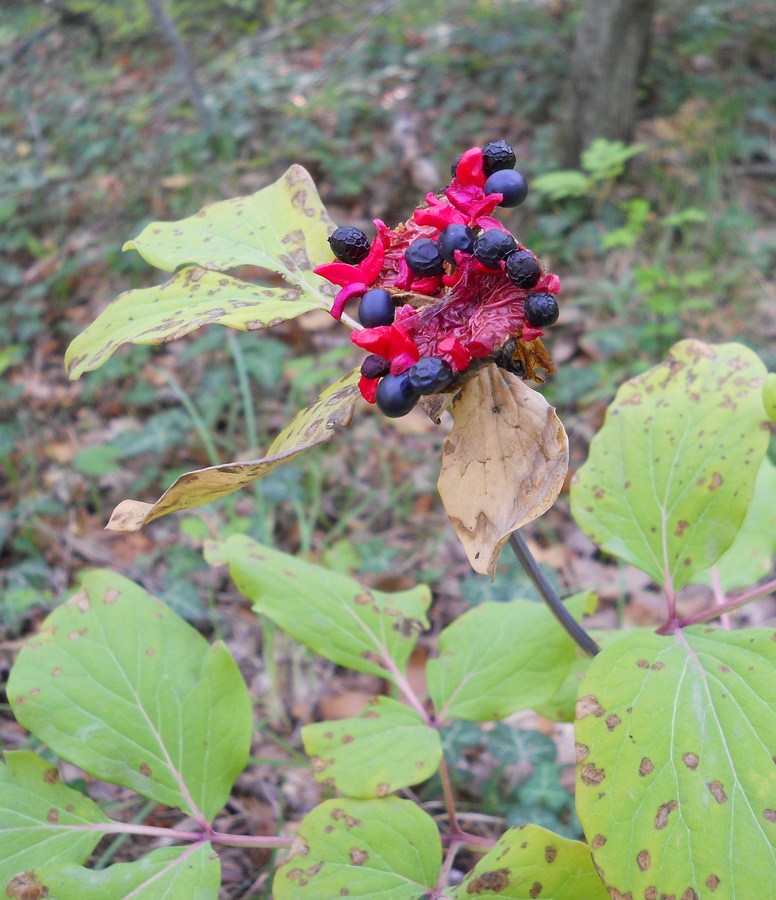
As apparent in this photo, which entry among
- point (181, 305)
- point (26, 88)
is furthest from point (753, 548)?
point (26, 88)

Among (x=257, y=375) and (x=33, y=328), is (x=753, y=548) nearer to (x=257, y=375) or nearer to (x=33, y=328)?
(x=257, y=375)

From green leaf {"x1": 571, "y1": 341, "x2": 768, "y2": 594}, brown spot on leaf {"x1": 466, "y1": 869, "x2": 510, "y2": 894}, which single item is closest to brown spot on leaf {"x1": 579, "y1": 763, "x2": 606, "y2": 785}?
brown spot on leaf {"x1": 466, "y1": 869, "x2": 510, "y2": 894}

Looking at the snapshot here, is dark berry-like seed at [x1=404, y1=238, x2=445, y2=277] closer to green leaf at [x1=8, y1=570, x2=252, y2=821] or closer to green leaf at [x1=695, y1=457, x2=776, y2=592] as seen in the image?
green leaf at [x1=8, y1=570, x2=252, y2=821]

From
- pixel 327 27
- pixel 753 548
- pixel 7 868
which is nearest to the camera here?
pixel 7 868

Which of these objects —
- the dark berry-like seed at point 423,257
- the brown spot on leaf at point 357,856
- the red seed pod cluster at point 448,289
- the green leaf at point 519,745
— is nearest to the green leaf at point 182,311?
the red seed pod cluster at point 448,289

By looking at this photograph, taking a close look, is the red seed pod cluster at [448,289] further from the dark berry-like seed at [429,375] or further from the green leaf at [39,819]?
the green leaf at [39,819]
